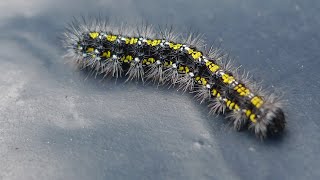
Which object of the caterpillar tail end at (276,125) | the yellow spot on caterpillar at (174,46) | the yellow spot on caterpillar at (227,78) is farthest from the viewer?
the yellow spot on caterpillar at (174,46)

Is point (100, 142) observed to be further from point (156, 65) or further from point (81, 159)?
point (156, 65)

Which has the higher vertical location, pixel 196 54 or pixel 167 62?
pixel 196 54

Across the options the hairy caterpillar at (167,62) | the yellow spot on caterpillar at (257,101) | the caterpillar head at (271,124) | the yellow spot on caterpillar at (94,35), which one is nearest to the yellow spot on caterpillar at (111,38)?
the hairy caterpillar at (167,62)

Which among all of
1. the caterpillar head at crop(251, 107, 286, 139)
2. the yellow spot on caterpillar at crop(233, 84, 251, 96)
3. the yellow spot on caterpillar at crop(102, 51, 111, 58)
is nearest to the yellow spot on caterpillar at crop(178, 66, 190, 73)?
the yellow spot on caterpillar at crop(233, 84, 251, 96)

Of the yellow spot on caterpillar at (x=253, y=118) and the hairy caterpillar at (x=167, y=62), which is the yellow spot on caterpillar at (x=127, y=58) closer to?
the hairy caterpillar at (x=167, y=62)

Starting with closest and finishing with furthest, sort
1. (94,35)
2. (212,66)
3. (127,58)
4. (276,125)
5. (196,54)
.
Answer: (276,125)
(212,66)
(196,54)
(127,58)
(94,35)

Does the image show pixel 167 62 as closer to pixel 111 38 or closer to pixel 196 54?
pixel 196 54

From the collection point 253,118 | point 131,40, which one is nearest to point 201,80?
point 253,118
